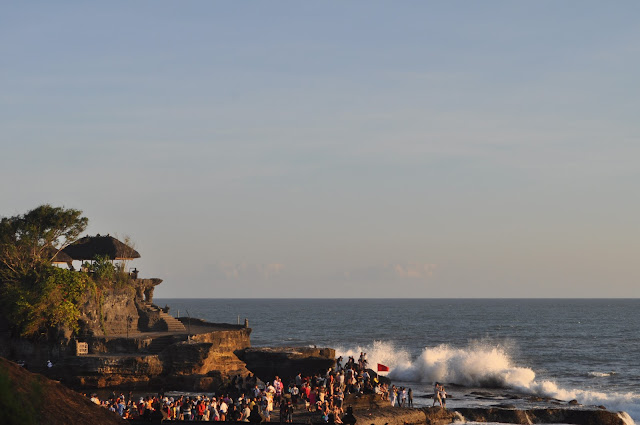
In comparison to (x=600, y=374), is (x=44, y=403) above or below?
above

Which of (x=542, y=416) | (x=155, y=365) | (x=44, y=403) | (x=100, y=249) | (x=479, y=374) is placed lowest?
(x=542, y=416)

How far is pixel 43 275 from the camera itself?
164 feet

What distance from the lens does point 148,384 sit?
4566cm

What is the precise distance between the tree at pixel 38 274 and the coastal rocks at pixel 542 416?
2677 centimetres

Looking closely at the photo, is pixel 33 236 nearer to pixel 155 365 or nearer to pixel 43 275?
pixel 43 275

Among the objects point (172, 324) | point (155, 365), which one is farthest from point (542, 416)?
point (172, 324)

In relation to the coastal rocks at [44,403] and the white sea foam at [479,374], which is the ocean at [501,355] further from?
the coastal rocks at [44,403]

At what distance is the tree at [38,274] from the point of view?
48375mm

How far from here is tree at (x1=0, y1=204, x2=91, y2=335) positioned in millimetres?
48375

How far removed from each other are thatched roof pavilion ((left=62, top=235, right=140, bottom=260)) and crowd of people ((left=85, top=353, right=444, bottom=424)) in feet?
62.0

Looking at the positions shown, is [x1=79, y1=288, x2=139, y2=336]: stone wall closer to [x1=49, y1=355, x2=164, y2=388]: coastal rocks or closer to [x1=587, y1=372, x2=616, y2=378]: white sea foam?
[x1=49, y1=355, x2=164, y2=388]: coastal rocks

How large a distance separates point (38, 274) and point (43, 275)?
327mm

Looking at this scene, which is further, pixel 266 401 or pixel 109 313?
pixel 109 313

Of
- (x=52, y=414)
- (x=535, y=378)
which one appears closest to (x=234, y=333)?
(x=535, y=378)
